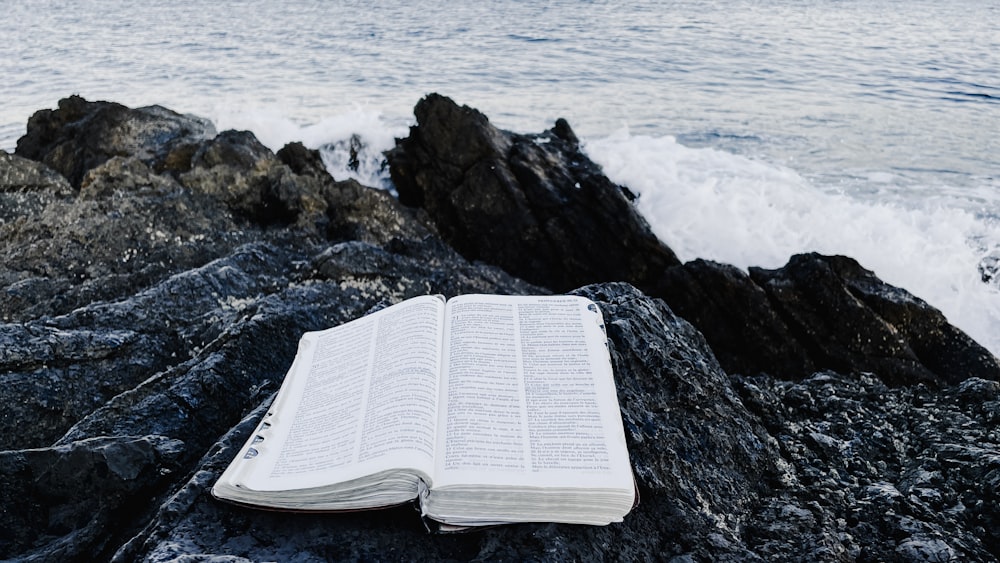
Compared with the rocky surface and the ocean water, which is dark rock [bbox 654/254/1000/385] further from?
the ocean water

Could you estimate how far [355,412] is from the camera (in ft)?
5.94

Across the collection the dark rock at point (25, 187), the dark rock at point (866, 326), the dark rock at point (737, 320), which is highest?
the dark rock at point (25, 187)

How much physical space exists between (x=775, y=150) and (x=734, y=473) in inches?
493

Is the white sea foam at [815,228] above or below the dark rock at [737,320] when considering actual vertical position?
below

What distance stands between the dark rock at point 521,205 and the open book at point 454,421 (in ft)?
16.9

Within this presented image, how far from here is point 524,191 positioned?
316 inches

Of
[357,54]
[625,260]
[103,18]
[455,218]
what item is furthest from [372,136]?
[103,18]

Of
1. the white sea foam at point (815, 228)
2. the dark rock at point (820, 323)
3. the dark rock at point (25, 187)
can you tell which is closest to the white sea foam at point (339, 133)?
the white sea foam at point (815, 228)

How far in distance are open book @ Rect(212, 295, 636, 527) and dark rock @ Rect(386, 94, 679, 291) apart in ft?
16.9

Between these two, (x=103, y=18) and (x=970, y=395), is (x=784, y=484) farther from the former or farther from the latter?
(x=103, y=18)

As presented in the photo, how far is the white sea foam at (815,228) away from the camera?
7.96 m

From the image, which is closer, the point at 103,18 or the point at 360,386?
the point at 360,386

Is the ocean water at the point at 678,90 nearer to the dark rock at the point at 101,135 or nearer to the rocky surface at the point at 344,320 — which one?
the dark rock at the point at 101,135

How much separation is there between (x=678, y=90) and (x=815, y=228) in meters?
9.34
